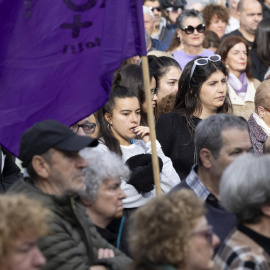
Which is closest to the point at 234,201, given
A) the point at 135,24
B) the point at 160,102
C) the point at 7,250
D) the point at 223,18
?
the point at 7,250

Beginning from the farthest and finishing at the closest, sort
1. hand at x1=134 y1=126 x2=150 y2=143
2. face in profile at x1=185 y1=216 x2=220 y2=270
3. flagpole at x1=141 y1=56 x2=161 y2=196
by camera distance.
Result: hand at x1=134 y1=126 x2=150 y2=143 < flagpole at x1=141 y1=56 x2=161 y2=196 < face in profile at x1=185 y1=216 x2=220 y2=270

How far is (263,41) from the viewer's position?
10797 mm

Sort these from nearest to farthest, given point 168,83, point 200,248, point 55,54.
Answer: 1. point 200,248
2. point 55,54
3. point 168,83

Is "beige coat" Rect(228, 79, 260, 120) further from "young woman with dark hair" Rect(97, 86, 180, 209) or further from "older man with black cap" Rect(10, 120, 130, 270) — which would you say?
"older man with black cap" Rect(10, 120, 130, 270)

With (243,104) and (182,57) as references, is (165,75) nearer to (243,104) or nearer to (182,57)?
(243,104)

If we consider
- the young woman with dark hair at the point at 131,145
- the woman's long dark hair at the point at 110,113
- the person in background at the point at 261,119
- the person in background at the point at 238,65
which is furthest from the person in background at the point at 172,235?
the person in background at the point at 238,65

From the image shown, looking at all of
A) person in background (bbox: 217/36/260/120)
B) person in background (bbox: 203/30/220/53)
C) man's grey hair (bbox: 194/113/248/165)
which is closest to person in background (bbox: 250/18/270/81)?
person in background (bbox: 217/36/260/120)

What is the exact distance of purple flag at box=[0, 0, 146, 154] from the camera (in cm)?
580

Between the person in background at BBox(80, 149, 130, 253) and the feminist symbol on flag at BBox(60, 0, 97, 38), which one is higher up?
the feminist symbol on flag at BBox(60, 0, 97, 38)

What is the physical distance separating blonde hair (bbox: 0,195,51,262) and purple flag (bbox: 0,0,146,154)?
89.9 inches

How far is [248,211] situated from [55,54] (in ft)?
7.50

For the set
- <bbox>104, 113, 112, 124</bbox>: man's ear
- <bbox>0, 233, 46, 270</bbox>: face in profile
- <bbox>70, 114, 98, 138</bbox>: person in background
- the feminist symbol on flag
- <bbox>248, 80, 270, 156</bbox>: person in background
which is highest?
the feminist symbol on flag

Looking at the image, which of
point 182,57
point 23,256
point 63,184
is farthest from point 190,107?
point 23,256

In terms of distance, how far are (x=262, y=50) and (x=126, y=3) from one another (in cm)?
533
